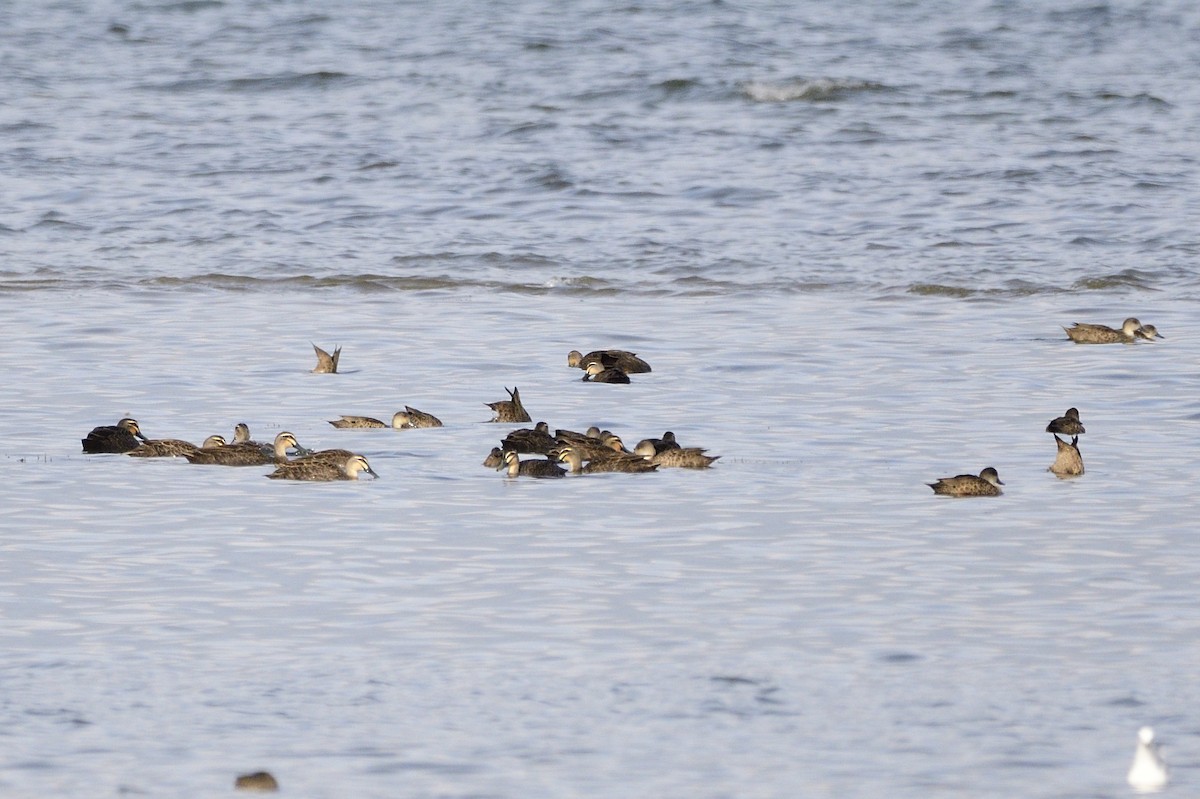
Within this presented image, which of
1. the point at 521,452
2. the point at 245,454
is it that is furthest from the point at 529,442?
the point at 245,454

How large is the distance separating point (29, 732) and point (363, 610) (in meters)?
2.10

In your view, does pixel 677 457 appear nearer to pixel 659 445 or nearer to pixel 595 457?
pixel 659 445

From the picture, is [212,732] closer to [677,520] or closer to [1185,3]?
[677,520]

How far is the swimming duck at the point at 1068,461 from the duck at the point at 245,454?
4.87m

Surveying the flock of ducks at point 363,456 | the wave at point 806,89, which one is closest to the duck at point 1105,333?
the flock of ducks at point 363,456

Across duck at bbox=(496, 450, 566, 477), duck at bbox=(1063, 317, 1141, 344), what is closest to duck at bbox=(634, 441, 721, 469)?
duck at bbox=(496, 450, 566, 477)

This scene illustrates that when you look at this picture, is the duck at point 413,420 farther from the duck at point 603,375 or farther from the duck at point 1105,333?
the duck at point 1105,333

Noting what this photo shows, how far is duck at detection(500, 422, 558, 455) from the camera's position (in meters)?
14.3

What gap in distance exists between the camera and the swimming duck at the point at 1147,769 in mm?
7652

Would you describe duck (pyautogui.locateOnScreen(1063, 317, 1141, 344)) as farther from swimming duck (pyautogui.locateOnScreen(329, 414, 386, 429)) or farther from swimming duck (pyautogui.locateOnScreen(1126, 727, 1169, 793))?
swimming duck (pyautogui.locateOnScreen(1126, 727, 1169, 793))

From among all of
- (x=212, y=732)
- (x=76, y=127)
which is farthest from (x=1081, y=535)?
Result: (x=76, y=127)

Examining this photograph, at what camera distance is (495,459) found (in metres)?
13.9

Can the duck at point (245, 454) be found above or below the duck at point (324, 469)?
above

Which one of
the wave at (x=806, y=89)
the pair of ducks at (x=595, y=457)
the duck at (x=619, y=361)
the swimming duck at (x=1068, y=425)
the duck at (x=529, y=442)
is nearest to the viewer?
the pair of ducks at (x=595, y=457)
